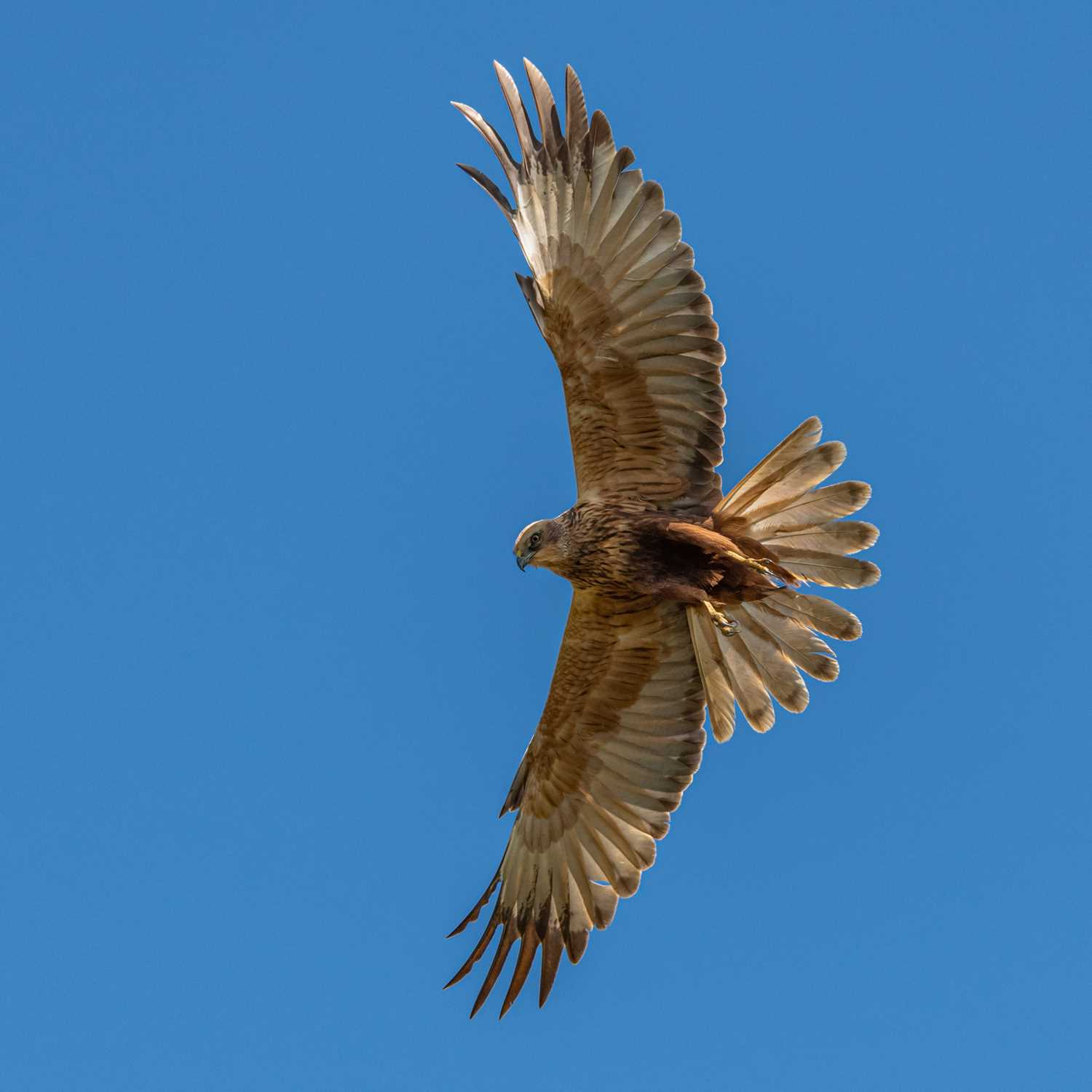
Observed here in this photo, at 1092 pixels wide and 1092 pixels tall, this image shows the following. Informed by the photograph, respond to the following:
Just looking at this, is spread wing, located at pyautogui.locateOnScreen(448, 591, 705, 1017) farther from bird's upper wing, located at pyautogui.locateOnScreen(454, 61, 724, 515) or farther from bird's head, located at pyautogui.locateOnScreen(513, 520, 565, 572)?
bird's upper wing, located at pyautogui.locateOnScreen(454, 61, 724, 515)

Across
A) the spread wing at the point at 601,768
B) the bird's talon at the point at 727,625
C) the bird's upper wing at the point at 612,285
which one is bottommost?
the spread wing at the point at 601,768

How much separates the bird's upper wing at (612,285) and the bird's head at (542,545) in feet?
2.47

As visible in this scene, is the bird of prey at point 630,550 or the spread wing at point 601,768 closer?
the bird of prey at point 630,550

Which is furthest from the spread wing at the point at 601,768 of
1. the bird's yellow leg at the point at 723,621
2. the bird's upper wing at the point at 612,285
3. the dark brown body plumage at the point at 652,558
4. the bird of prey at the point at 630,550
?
the bird's upper wing at the point at 612,285

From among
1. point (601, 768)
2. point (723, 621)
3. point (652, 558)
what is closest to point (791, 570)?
point (723, 621)

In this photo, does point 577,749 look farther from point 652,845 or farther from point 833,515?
point 833,515

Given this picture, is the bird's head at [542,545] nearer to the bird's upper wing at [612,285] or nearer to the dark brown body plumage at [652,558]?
the dark brown body plumage at [652,558]

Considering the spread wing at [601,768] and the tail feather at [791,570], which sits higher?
the tail feather at [791,570]

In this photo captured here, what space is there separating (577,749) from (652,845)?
0.75 meters

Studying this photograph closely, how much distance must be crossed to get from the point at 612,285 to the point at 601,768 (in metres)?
2.97

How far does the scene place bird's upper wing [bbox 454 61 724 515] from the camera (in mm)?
9719

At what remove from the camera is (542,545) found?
1031 cm

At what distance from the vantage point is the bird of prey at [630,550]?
971 centimetres

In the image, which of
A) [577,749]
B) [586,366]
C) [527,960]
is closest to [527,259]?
[586,366]
